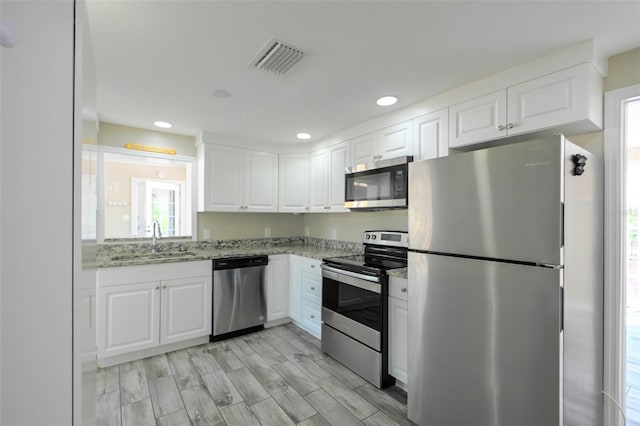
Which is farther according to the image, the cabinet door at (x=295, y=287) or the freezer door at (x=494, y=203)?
the cabinet door at (x=295, y=287)

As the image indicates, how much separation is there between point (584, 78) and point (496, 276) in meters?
1.22

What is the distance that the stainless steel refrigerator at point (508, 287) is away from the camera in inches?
52.6

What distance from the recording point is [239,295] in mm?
3234

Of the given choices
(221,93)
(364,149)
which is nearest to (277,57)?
(221,93)

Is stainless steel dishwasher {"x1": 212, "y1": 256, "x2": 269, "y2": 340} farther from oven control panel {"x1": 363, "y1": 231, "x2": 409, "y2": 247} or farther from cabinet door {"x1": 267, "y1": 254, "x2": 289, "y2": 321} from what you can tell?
oven control panel {"x1": 363, "y1": 231, "x2": 409, "y2": 247}

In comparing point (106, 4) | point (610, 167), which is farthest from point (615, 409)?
point (106, 4)

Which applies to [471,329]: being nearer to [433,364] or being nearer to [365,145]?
[433,364]

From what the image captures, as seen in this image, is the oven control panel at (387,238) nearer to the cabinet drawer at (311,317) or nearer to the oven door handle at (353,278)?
the oven door handle at (353,278)

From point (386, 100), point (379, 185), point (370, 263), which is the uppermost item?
point (386, 100)

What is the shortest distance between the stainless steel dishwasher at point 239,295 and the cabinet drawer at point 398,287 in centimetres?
169

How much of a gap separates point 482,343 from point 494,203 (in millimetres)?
757

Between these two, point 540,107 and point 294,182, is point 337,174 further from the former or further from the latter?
point 540,107

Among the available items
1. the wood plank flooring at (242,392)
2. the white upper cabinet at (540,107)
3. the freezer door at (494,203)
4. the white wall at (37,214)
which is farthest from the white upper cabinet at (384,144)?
the white wall at (37,214)

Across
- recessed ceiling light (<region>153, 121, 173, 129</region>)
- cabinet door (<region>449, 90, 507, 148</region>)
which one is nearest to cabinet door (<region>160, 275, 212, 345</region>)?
recessed ceiling light (<region>153, 121, 173, 129</region>)
